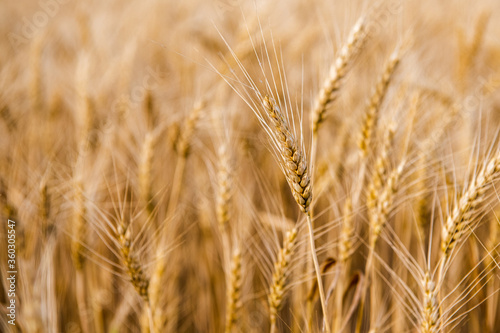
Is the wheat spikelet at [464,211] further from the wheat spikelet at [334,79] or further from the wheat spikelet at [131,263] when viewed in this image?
the wheat spikelet at [131,263]

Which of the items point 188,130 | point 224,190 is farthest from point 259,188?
point 224,190

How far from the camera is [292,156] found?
2.25 ft

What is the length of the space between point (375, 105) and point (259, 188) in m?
0.94

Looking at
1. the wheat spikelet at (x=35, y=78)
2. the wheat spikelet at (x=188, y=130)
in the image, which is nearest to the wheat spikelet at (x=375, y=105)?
the wheat spikelet at (x=188, y=130)

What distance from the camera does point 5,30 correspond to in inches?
130

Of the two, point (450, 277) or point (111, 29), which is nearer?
point (450, 277)

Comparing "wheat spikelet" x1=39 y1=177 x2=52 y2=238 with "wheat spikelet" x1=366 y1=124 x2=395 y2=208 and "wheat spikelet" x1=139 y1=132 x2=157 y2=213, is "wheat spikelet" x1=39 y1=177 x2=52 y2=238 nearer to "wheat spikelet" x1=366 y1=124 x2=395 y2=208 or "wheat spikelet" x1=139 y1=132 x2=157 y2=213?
"wheat spikelet" x1=139 y1=132 x2=157 y2=213

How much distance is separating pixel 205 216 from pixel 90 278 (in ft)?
1.74

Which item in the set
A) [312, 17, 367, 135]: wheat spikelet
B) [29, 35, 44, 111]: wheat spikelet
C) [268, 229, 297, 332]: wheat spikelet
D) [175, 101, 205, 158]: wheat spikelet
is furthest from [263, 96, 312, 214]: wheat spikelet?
[29, 35, 44, 111]: wheat spikelet

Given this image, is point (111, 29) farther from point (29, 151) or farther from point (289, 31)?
point (29, 151)

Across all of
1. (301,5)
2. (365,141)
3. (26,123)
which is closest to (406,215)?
(365,141)

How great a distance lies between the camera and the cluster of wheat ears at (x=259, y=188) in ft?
3.06

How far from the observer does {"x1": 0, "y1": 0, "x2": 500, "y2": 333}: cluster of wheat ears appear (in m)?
0.93

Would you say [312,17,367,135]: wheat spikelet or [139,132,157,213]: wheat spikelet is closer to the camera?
[312,17,367,135]: wheat spikelet
